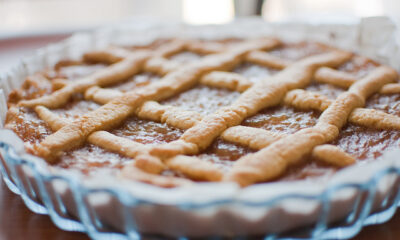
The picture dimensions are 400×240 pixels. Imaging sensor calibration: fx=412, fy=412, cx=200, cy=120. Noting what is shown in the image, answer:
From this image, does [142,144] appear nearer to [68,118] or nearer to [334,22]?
[68,118]

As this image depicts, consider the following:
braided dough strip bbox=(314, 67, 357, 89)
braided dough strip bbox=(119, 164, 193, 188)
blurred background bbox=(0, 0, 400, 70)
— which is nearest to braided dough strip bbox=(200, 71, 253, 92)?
braided dough strip bbox=(314, 67, 357, 89)

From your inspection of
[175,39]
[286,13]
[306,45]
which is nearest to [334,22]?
[306,45]

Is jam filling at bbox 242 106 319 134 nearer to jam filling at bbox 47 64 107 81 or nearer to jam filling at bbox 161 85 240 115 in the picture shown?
jam filling at bbox 161 85 240 115

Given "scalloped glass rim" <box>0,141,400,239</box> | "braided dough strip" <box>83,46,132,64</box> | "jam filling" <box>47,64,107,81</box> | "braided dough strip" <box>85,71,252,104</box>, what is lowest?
"scalloped glass rim" <box>0,141,400,239</box>

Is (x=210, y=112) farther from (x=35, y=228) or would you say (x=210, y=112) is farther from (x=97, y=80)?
(x=35, y=228)

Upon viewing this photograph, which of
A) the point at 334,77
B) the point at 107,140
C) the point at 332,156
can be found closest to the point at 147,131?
the point at 107,140

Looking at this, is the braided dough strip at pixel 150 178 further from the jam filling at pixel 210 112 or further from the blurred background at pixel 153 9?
the blurred background at pixel 153 9
